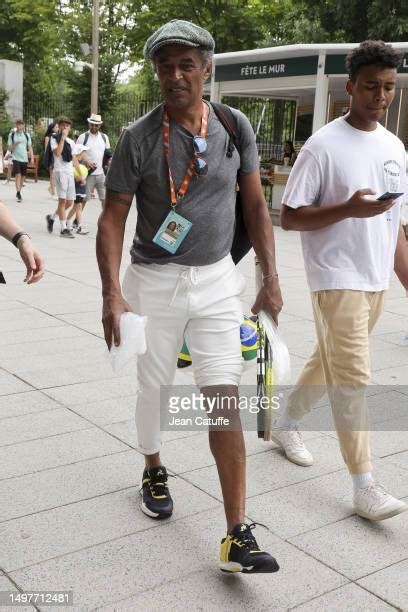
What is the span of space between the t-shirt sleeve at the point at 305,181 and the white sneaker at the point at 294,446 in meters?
1.20

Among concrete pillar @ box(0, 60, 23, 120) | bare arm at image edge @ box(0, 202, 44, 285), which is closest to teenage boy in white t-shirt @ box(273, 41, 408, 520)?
bare arm at image edge @ box(0, 202, 44, 285)

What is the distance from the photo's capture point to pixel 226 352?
116 inches

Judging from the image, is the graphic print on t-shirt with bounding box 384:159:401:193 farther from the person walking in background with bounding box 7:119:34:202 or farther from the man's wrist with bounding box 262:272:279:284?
the person walking in background with bounding box 7:119:34:202

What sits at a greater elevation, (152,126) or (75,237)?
(152,126)

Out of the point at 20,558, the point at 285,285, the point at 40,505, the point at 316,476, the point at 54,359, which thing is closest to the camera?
the point at 20,558

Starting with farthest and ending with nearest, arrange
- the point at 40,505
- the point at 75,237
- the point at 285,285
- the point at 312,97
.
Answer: the point at 312,97, the point at 75,237, the point at 285,285, the point at 40,505

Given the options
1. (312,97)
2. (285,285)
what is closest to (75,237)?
→ (285,285)

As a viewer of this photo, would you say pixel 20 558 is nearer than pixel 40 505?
Yes

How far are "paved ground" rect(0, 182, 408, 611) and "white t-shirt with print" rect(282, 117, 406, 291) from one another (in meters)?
1.00

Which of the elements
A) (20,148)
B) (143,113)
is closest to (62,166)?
(20,148)

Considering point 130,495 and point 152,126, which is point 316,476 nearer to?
point 130,495

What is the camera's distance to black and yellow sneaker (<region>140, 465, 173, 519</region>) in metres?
3.25

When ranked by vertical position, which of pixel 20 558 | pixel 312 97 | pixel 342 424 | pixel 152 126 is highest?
pixel 312 97

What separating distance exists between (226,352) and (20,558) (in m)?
1.08
